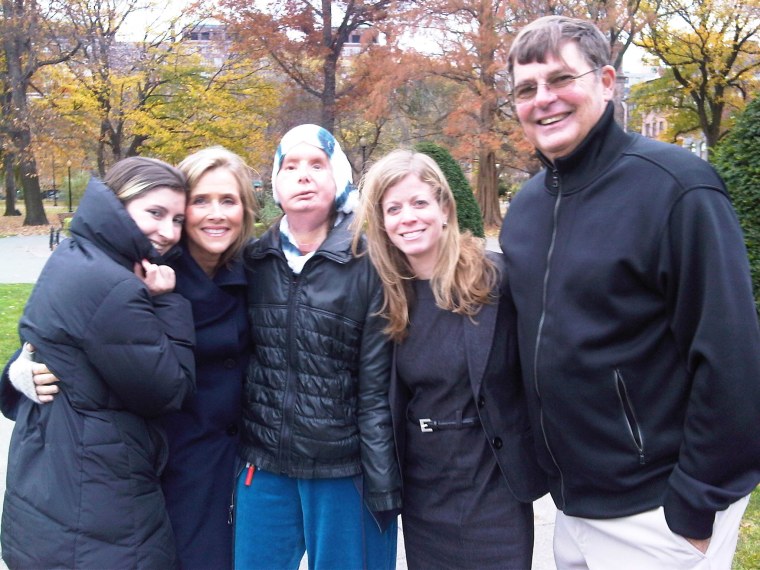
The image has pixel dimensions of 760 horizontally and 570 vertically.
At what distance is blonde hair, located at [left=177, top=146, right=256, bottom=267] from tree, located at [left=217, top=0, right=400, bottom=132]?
948 inches

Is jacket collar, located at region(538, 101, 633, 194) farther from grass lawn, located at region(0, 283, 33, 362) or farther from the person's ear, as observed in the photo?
grass lawn, located at region(0, 283, 33, 362)

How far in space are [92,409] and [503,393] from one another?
140 cm

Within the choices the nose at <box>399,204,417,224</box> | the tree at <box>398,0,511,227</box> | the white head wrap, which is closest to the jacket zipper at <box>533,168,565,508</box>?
the nose at <box>399,204,417,224</box>

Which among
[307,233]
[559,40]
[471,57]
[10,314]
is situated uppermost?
[471,57]

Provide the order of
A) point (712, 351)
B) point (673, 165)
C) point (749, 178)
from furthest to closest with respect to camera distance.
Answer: point (749, 178), point (673, 165), point (712, 351)

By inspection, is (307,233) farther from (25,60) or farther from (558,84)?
(25,60)

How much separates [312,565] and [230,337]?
3.11 feet

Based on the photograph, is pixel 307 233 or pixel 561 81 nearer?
pixel 561 81

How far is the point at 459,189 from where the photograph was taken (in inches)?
374

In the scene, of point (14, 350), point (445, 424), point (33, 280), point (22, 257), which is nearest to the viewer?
point (445, 424)

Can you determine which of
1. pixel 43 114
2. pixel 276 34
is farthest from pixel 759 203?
pixel 43 114

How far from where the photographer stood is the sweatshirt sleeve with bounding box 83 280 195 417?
2189 millimetres

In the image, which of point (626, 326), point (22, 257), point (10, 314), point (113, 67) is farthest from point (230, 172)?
point (113, 67)

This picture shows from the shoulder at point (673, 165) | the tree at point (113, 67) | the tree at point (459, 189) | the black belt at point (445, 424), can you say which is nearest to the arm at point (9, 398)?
the black belt at point (445, 424)
